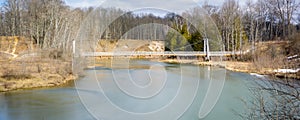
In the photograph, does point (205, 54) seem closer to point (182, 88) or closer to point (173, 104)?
point (182, 88)

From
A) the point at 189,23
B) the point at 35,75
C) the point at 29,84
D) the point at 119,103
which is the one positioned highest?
the point at 189,23

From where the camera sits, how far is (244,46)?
3303 cm

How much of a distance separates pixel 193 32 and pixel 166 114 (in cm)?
2171

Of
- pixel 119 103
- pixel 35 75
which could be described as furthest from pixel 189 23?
pixel 119 103

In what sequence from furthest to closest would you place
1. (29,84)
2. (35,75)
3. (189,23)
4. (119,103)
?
(189,23) < (35,75) < (29,84) < (119,103)

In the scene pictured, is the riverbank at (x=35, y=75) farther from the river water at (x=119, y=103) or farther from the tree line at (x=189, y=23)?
the tree line at (x=189, y=23)

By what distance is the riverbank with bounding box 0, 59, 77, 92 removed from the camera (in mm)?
15803

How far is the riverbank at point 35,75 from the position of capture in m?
15.8

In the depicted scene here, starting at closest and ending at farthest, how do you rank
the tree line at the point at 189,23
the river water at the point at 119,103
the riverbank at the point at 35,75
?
1. the river water at the point at 119,103
2. the riverbank at the point at 35,75
3. the tree line at the point at 189,23

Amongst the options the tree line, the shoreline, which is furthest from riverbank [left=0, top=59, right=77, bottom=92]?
the tree line

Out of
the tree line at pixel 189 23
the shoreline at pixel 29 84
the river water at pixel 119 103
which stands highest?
the tree line at pixel 189 23

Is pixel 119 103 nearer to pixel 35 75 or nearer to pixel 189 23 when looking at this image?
pixel 35 75

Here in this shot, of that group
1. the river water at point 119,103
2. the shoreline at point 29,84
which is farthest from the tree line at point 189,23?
the river water at point 119,103

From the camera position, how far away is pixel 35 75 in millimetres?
17594
